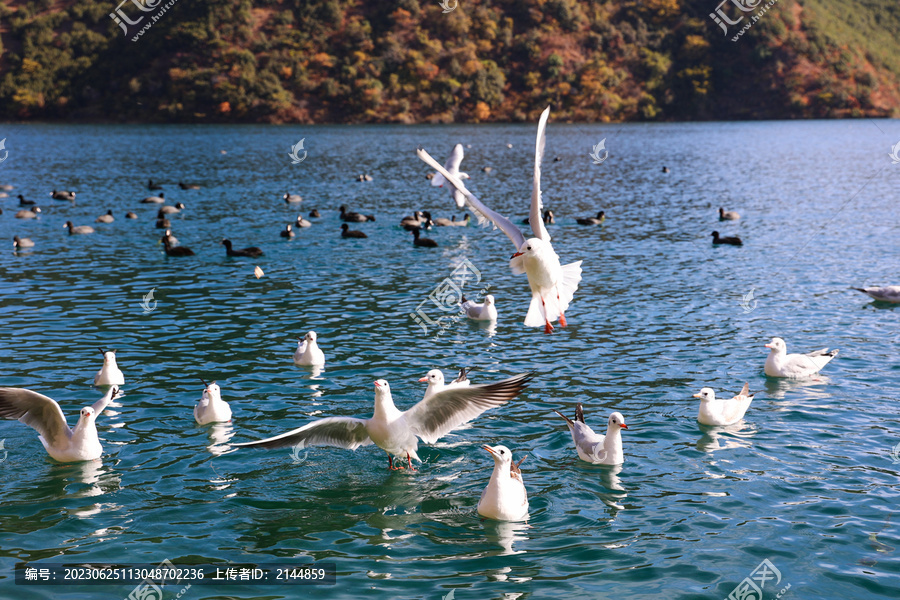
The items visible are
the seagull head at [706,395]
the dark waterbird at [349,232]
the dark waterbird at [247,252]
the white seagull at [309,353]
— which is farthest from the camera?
the dark waterbird at [349,232]

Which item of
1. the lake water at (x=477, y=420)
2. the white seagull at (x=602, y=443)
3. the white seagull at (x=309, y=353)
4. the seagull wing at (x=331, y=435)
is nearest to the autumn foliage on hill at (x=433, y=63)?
the lake water at (x=477, y=420)

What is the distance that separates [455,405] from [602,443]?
8.49 feet

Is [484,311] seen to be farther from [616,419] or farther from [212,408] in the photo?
[616,419]

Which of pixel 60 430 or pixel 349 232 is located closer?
pixel 60 430

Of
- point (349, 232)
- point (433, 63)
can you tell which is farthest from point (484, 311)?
point (433, 63)

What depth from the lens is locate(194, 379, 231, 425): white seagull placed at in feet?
44.5

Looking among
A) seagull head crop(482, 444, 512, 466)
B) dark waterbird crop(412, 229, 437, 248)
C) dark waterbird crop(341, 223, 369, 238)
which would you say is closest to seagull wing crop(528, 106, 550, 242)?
seagull head crop(482, 444, 512, 466)

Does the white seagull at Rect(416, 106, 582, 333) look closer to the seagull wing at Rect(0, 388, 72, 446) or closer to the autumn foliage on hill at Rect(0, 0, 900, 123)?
the seagull wing at Rect(0, 388, 72, 446)

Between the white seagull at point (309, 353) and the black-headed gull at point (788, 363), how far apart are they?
9.34 m

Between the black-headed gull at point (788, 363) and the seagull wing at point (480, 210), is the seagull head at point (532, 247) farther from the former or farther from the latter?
the black-headed gull at point (788, 363)

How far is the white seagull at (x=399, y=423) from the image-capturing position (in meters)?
10.9

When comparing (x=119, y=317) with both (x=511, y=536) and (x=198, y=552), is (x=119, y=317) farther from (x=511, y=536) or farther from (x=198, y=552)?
(x=511, y=536)

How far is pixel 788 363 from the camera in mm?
16031

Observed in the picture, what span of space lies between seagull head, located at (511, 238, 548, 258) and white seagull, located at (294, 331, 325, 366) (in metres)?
5.93
